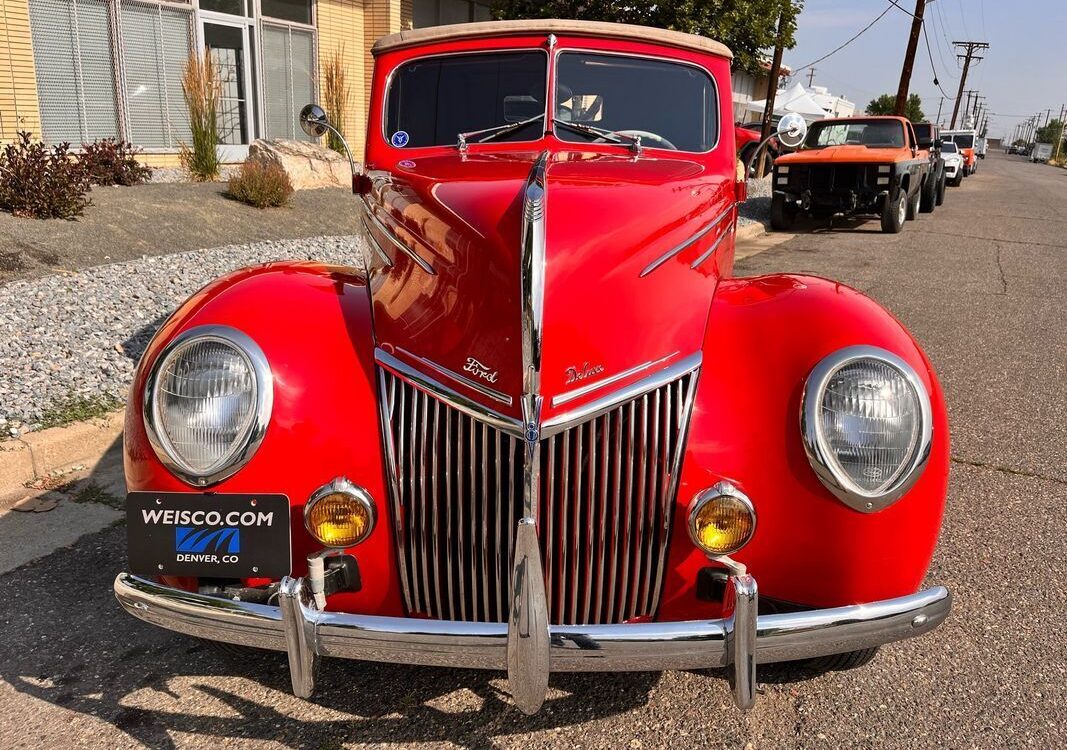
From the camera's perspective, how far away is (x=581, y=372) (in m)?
2.00

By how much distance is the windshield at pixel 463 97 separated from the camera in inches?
129

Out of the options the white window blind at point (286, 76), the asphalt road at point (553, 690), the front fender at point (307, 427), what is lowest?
the asphalt road at point (553, 690)

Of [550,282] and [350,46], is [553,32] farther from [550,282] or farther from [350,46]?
[350,46]

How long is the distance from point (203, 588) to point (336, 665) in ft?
1.87

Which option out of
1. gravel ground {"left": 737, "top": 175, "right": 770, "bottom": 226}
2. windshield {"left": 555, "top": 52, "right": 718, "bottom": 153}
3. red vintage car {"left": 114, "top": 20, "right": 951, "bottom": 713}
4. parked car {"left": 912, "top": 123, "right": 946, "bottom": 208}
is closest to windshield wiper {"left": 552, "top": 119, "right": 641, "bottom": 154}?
windshield {"left": 555, "top": 52, "right": 718, "bottom": 153}

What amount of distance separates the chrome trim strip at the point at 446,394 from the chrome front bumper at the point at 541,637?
1.15 feet

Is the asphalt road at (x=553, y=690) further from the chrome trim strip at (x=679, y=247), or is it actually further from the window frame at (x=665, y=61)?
the window frame at (x=665, y=61)

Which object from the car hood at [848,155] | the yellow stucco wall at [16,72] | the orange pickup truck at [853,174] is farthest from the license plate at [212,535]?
the car hood at [848,155]

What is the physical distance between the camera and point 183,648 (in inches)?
102

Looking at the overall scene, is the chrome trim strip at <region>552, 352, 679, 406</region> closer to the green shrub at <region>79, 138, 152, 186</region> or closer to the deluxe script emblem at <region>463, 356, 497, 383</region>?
the deluxe script emblem at <region>463, 356, 497, 383</region>

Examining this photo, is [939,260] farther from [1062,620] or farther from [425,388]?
[425,388]

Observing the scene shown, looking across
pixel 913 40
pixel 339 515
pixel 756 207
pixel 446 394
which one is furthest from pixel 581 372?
pixel 913 40

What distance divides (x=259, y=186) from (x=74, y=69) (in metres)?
3.85

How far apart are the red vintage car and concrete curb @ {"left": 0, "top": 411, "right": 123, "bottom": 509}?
1781mm
